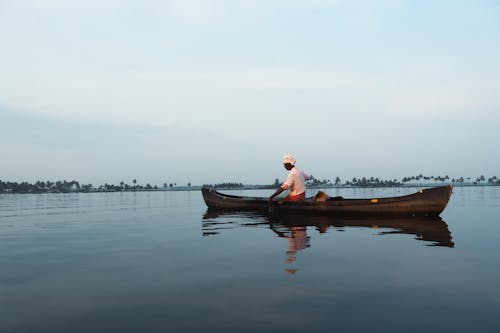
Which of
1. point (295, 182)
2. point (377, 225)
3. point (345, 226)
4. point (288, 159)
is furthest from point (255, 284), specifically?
point (295, 182)

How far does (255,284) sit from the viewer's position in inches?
261

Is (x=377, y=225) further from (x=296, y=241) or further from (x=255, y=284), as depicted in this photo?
(x=255, y=284)

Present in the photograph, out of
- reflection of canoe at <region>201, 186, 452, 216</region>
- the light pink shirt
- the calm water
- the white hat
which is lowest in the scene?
the calm water

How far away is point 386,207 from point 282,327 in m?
14.1

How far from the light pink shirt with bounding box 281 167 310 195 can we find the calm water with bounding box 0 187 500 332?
5.92 m

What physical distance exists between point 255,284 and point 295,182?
12254mm

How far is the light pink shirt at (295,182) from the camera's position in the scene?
1822 cm

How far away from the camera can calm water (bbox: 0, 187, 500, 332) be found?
4.83 metres

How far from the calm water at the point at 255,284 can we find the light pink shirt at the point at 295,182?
5.92m

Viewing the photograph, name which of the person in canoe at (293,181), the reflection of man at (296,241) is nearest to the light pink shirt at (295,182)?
the person in canoe at (293,181)

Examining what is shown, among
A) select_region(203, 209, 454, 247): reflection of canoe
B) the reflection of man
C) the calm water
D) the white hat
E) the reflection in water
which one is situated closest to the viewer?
the calm water

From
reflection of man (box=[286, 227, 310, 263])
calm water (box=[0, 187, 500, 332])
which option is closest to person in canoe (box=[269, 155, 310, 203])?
reflection of man (box=[286, 227, 310, 263])

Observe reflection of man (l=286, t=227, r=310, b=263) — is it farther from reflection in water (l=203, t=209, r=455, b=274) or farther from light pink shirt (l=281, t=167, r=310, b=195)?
light pink shirt (l=281, t=167, r=310, b=195)

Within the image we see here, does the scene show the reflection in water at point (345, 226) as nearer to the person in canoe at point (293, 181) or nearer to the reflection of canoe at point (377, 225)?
the reflection of canoe at point (377, 225)
